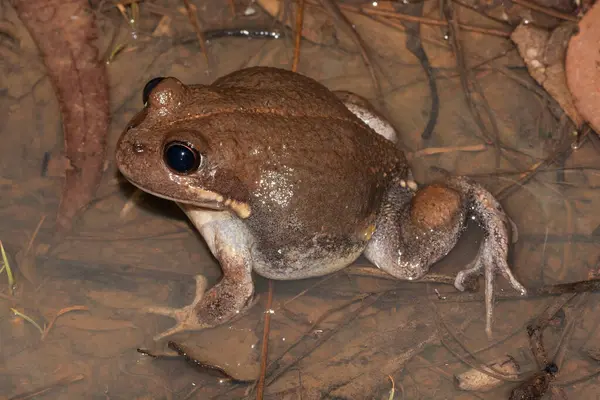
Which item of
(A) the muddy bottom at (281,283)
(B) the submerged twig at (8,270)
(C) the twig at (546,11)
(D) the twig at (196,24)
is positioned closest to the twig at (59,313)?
(A) the muddy bottom at (281,283)

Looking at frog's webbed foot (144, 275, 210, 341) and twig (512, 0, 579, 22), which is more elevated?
twig (512, 0, 579, 22)

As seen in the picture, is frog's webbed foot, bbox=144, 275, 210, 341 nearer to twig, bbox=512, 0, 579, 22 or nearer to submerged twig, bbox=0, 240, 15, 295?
submerged twig, bbox=0, 240, 15, 295

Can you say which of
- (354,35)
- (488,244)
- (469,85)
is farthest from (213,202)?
(469,85)

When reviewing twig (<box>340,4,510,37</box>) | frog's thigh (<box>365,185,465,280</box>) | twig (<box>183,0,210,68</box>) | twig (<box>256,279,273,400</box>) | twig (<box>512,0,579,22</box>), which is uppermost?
twig (<box>512,0,579,22</box>)

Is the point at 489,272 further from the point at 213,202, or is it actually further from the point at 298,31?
the point at 298,31

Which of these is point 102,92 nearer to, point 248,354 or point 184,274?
point 184,274

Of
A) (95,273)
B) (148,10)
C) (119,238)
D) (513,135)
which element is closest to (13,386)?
(95,273)

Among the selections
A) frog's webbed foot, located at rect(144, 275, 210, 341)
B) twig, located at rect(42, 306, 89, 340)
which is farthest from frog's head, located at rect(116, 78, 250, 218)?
twig, located at rect(42, 306, 89, 340)
